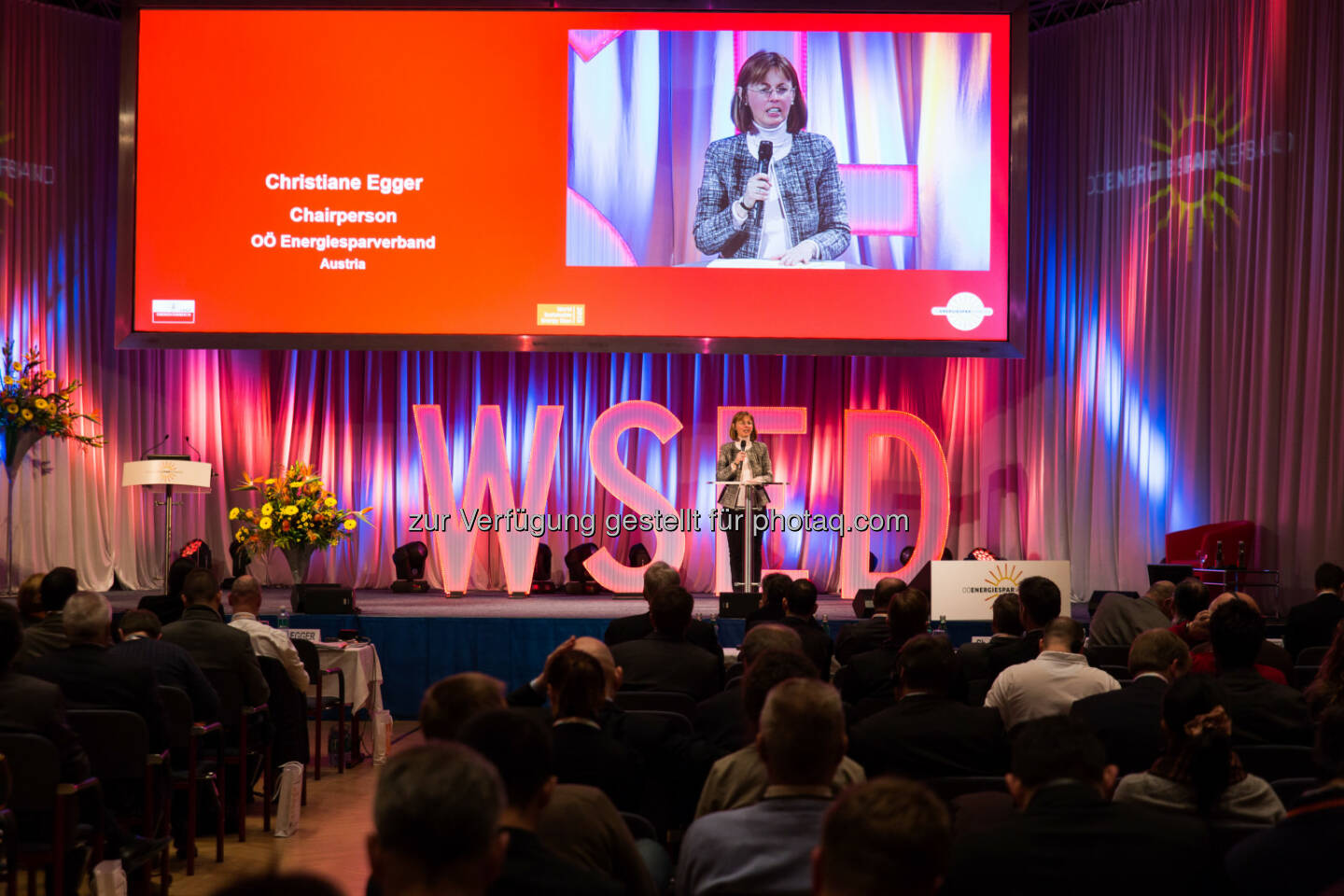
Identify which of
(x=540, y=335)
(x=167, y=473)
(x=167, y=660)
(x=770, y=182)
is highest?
(x=770, y=182)

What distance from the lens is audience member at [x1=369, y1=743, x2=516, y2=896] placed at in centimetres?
142

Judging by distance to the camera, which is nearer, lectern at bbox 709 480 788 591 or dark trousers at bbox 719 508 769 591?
lectern at bbox 709 480 788 591

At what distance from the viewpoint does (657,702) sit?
4.02m

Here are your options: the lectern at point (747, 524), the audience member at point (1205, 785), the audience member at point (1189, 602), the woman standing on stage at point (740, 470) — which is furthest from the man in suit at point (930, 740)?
the woman standing on stage at point (740, 470)

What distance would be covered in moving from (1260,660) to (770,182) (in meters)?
6.25

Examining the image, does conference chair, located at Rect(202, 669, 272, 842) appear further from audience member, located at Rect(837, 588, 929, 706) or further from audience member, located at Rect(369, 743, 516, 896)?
audience member, located at Rect(369, 743, 516, 896)

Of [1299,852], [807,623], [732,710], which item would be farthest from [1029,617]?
[1299,852]

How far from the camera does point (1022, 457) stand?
11.9 meters

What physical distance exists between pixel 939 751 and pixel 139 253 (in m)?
8.58

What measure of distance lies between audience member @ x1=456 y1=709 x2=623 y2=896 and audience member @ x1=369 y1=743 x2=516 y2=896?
Answer: 0.38 metres

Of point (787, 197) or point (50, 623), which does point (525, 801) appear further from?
point (787, 197)

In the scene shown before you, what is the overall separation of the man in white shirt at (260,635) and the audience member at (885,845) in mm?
4860

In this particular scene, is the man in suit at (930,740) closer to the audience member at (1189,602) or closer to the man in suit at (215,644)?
the audience member at (1189,602)

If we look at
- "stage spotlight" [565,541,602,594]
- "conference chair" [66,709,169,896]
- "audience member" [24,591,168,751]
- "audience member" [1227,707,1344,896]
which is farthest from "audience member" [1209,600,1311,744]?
"stage spotlight" [565,541,602,594]
